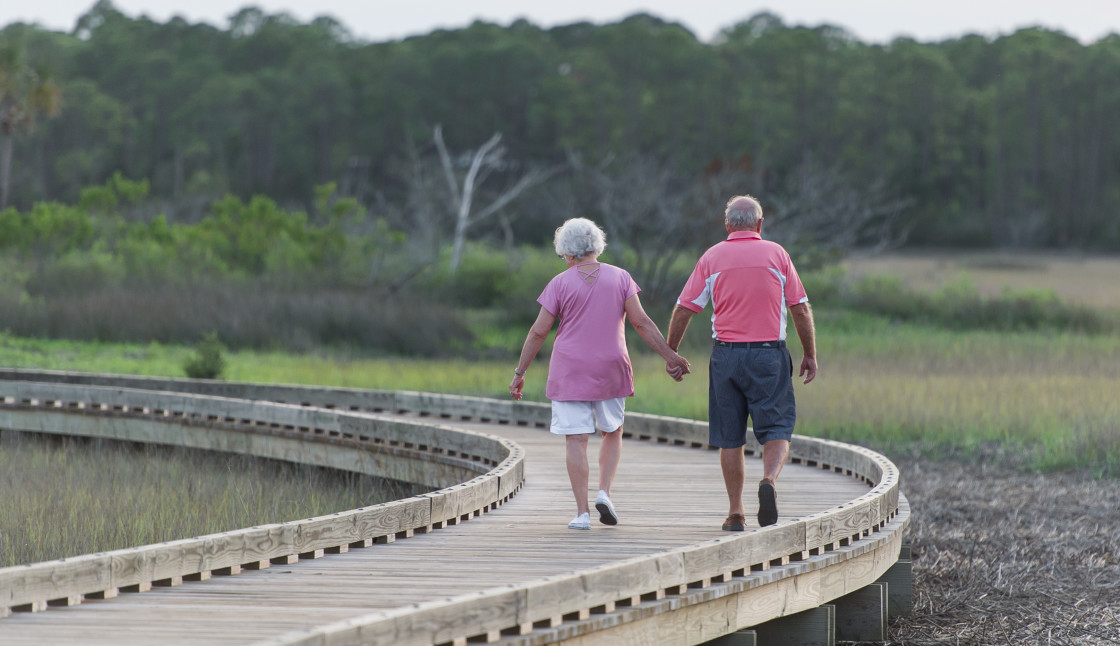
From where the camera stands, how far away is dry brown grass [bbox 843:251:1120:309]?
3769cm

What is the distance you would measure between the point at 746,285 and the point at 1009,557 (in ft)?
14.2

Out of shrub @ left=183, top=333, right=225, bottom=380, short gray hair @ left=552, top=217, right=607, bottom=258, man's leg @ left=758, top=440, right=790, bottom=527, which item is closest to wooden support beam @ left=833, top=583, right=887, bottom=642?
man's leg @ left=758, top=440, right=790, bottom=527

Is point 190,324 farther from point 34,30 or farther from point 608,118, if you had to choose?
point 34,30

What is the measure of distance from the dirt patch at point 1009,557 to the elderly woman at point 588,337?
103 inches

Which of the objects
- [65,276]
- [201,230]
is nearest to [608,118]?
[201,230]

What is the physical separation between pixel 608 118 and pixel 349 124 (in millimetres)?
14911

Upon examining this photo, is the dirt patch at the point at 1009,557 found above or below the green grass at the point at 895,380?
below

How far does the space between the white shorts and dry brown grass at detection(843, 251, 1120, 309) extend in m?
26.8

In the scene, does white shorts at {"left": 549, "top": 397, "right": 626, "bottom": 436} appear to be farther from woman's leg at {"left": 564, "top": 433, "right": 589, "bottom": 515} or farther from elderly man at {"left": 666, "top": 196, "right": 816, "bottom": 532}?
elderly man at {"left": 666, "top": 196, "right": 816, "bottom": 532}

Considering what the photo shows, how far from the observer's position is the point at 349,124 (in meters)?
74.0

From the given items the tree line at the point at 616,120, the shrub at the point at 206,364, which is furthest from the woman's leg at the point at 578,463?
the tree line at the point at 616,120

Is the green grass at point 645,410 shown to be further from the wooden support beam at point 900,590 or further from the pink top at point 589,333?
the wooden support beam at point 900,590

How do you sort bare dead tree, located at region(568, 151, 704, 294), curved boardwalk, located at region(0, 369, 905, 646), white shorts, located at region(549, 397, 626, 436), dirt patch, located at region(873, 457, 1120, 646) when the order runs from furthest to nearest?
bare dead tree, located at region(568, 151, 704, 294)
dirt patch, located at region(873, 457, 1120, 646)
white shorts, located at region(549, 397, 626, 436)
curved boardwalk, located at region(0, 369, 905, 646)

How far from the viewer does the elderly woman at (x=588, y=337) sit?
22.4 feet
